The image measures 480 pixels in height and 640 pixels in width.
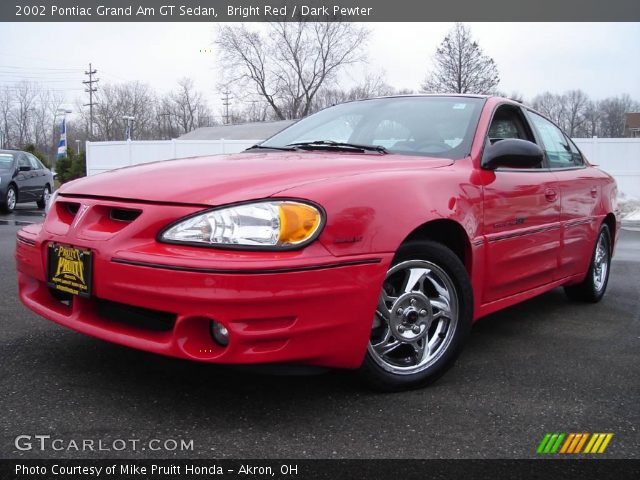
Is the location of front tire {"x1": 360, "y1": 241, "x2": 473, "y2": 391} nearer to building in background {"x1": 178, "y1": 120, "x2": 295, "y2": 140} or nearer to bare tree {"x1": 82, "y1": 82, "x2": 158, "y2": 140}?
building in background {"x1": 178, "y1": 120, "x2": 295, "y2": 140}

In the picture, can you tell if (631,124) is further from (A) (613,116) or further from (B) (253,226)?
(B) (253,226)

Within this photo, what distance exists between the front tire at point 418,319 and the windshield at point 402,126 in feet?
2.27

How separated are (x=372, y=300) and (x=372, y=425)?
1.56ft

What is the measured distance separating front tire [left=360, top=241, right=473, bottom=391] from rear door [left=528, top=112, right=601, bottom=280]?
1.34 meters

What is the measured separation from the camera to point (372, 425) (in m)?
2.38

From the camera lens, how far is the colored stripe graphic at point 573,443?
2.24 meters

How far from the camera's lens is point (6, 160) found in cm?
1391

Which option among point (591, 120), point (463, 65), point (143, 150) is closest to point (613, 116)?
Answer: point (591, 120)

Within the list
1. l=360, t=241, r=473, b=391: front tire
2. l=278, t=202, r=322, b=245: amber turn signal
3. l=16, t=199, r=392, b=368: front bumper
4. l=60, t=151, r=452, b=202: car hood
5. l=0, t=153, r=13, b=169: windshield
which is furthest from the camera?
l=0, t=153, r=13, b=169: windshield

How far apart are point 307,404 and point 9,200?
12.7 meters

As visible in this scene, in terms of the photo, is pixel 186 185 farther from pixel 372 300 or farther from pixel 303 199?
pixel 372 300

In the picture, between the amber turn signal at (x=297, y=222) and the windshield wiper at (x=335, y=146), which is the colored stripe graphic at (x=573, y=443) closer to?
the amber turn signal at (x=297, y=222)

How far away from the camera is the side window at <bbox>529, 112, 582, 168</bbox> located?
13.6 feet

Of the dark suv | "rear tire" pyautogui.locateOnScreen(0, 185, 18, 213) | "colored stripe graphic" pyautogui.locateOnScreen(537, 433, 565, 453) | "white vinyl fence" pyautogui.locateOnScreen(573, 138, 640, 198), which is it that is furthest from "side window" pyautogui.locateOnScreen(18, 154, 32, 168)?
"white vinyl fence" pyautogui.locateOnScreen(573, 138, 640, 198)
